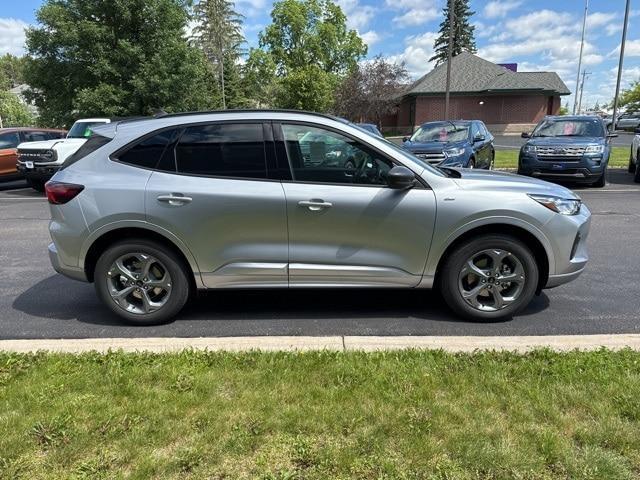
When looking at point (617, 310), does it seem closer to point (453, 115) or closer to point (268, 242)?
point (268, 242)

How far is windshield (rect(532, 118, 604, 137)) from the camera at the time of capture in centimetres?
1269

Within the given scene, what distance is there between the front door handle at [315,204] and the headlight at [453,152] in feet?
26.6

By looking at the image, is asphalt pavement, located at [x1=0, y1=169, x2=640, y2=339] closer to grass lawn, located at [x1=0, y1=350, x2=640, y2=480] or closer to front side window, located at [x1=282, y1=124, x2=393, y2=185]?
grass lawn, located at [x1=0, y1=350, x2=640, y2=480]

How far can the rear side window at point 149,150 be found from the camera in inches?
163

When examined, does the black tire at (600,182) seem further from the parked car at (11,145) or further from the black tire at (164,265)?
the parked car at (11,145)

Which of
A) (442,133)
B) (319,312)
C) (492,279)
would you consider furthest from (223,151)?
(442,133)

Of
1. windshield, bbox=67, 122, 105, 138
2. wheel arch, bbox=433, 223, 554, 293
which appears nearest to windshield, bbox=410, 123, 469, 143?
wheel arch, bbox=433, 223, 554, 293

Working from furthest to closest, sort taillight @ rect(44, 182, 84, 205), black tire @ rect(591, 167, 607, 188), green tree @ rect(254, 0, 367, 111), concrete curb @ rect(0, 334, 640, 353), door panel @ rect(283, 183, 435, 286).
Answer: green tree @ rect(254, 0, 367, 111) → black tire @ rect(591, 167, 607, 188) → taillight @ rect(44, 182, 84, 205) → door panel @ rect(283, 183, 435, 286) → concrete curb @ rect(0, 334, 640, 353)

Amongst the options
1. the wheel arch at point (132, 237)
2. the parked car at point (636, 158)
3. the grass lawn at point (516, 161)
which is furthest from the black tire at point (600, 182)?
the wheel arch at point (132, 237)

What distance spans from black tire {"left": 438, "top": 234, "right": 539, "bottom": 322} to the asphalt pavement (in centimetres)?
11

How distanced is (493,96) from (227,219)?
1615 inches

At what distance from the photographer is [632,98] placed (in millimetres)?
63656

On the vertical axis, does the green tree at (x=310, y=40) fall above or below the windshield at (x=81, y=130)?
above

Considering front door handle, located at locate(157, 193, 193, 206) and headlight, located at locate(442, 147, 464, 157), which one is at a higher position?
headlight, located at locate(442, 147, 464, 157)
